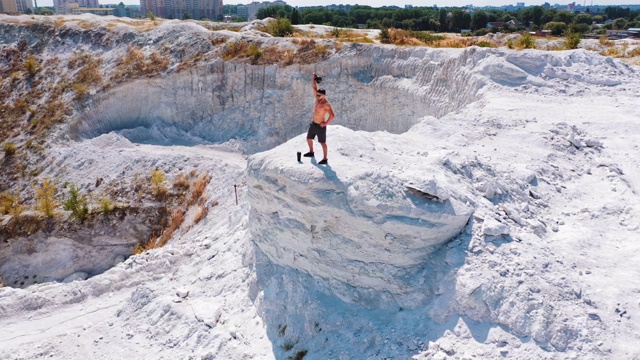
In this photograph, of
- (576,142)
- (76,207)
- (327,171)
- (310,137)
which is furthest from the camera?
(76,207)

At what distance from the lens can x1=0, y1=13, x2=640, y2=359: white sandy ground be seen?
7.98 m

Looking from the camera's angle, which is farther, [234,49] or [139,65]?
[139,65]

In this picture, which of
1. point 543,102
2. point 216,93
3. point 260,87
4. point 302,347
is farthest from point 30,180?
point 543,102

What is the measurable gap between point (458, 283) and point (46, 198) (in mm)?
23508

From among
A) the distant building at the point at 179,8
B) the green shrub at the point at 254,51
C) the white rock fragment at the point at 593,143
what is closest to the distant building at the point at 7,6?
the green shrub at the point at 254,51

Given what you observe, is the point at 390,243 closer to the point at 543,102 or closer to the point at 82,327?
the point at 82,327

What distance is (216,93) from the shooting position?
97.3 ft

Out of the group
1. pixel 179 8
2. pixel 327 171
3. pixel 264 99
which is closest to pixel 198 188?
pixel 264 99

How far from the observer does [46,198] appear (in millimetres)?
24609

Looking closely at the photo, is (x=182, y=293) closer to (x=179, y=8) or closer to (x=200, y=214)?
(x=200, y=214)

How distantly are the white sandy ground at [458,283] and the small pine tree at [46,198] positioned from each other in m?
9.81

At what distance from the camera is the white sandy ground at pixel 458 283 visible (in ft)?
26.2

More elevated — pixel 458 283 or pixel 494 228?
pixel 494 228

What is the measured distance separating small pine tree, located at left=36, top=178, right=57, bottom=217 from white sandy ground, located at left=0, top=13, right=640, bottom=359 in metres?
9.81
